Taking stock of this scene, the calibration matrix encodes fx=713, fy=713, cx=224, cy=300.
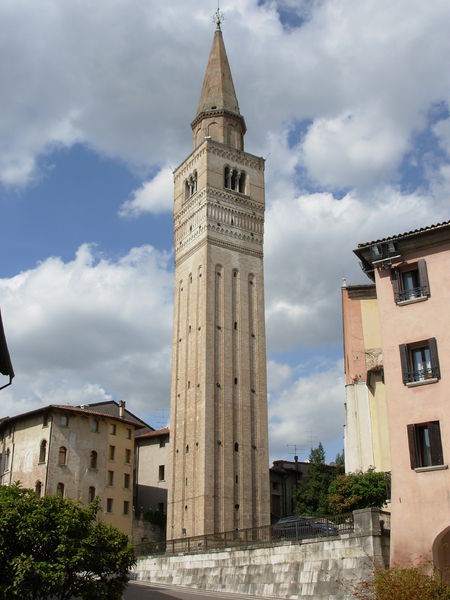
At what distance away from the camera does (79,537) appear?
16484 millimetres

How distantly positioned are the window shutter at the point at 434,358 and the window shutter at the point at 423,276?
1.59 m

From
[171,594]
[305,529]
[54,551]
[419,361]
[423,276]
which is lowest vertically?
[171,594]

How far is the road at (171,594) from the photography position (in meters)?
24.5

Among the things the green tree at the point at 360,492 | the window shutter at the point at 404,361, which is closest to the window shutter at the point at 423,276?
the window shutter at the point at 404,361

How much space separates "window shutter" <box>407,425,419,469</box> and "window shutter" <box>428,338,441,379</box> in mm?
1646

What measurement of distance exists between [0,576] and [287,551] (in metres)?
11.3

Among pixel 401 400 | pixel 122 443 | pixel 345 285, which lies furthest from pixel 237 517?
pixel 401 400

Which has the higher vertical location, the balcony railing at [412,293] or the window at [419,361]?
the balcony railing at [412,293]

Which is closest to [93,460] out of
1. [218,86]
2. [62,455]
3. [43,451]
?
[62,455]

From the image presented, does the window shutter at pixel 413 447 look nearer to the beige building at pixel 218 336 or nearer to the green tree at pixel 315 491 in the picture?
the beige building at pixel 218 336

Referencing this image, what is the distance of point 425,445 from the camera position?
65.7 ft

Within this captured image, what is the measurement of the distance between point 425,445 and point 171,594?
11.7m

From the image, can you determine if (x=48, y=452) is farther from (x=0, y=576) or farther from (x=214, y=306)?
(x=0, y=576)

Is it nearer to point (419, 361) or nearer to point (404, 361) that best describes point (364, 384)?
point (419, 361)
